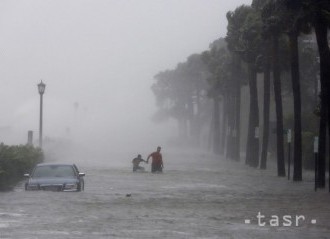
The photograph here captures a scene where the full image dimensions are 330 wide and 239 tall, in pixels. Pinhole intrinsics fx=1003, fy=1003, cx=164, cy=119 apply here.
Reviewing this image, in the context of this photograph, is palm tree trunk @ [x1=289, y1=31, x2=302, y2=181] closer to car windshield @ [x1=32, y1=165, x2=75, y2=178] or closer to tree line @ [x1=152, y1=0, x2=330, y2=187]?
tree line @ [x1=152, y1=0, x2=330, y2=187]

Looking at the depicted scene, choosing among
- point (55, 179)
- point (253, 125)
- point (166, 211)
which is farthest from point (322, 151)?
point (253, 125)

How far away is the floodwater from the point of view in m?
20.6

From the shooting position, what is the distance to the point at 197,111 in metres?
144

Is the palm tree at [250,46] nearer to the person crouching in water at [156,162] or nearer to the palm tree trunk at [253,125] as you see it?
the palm tree trunk at [253,125]

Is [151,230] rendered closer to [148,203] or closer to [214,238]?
[214,238]

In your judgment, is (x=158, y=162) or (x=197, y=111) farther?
(x=197, y=111)

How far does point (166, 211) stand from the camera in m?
26.6

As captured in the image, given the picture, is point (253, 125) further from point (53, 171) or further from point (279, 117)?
point (53, 171)

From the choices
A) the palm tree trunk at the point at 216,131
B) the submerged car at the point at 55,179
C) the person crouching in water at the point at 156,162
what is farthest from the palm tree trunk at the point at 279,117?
the palm tree trunk at the point at 216,131

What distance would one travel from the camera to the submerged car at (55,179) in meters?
33.6

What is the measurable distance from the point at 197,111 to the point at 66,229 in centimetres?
12325

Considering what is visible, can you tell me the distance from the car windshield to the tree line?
1090 cm

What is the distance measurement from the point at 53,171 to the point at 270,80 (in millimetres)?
43643

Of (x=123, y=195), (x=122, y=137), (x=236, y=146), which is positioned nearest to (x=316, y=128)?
(x=236, y=146)
